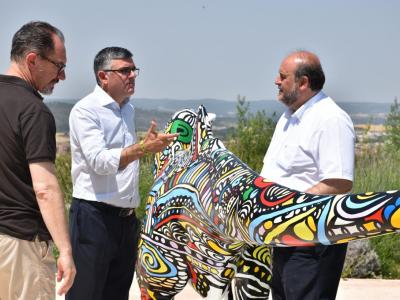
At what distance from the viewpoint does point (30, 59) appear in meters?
3.39

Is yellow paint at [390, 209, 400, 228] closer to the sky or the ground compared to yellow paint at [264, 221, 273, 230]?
closer to the sky

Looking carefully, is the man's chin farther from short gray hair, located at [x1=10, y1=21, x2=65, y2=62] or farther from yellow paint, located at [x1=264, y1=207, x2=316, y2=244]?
yellow paint, located at [x1=264, y1=207, x2=316, y2=244]

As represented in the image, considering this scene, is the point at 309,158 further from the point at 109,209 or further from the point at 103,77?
the point at 103,77

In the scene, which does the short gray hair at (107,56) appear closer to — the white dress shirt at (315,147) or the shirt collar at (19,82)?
the white dress shirt at (315,147)

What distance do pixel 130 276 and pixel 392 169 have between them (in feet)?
18.2

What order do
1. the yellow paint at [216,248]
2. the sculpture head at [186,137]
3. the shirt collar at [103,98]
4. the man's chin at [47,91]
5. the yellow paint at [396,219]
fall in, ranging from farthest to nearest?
the shirt collar at [103,98] → the sculpture head at [186,137] → the yellow paint at [216,248] → the man's chin at [47,91] → the yellow paint at [396,219]

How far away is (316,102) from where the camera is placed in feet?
13.8

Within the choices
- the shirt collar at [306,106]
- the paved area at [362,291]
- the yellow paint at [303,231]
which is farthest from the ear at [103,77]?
the paved area at [362,291]

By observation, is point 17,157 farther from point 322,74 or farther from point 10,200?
point 322,74

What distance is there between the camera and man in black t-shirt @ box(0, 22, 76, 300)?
3.24 m

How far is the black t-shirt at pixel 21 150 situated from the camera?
3.25 meters

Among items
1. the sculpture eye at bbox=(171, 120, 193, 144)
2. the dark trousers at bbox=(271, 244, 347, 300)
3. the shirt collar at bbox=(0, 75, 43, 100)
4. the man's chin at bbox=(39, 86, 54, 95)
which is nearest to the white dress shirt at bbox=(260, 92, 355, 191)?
the dark trousers at bbox=(271, 244, 347, 300)

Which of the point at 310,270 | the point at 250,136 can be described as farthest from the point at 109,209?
the point at 250,136

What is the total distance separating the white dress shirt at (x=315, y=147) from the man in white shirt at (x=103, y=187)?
887 mm
